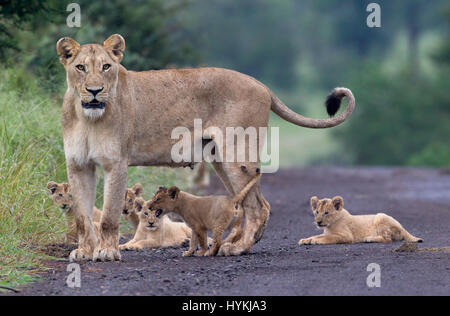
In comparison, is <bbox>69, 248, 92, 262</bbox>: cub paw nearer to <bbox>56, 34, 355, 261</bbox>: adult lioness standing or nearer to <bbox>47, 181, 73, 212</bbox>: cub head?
<bbox>56, 34, 355, 261</bbox>: adult lioness standing

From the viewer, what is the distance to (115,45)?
739 cm

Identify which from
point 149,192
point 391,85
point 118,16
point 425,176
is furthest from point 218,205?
point 391,85

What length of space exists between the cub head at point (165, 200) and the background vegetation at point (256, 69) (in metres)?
0.89

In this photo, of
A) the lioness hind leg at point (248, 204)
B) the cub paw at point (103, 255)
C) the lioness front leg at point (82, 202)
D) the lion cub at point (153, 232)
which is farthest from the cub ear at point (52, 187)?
the lioness hind leg at point (248, 204)

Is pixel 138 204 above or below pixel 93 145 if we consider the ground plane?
below

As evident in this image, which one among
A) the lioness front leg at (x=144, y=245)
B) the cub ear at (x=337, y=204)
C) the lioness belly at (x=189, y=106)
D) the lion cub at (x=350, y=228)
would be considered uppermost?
the lioness belly at (x=189, y=106)

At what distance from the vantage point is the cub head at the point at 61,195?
8.30 metres

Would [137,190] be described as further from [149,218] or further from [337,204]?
[337,204]

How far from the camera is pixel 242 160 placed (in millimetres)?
7801

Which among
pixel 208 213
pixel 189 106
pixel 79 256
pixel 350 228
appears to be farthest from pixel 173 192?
pixel 350 228

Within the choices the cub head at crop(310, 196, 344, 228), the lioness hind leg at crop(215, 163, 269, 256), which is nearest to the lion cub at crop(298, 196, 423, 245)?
the cub head at crop(310, 196, 344, 228)

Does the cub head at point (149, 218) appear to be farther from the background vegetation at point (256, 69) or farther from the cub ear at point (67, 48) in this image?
the cub ear at point (67, 48)

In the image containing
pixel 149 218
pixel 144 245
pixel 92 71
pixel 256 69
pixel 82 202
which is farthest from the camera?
pixel 256 69

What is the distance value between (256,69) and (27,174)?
51311 mm
